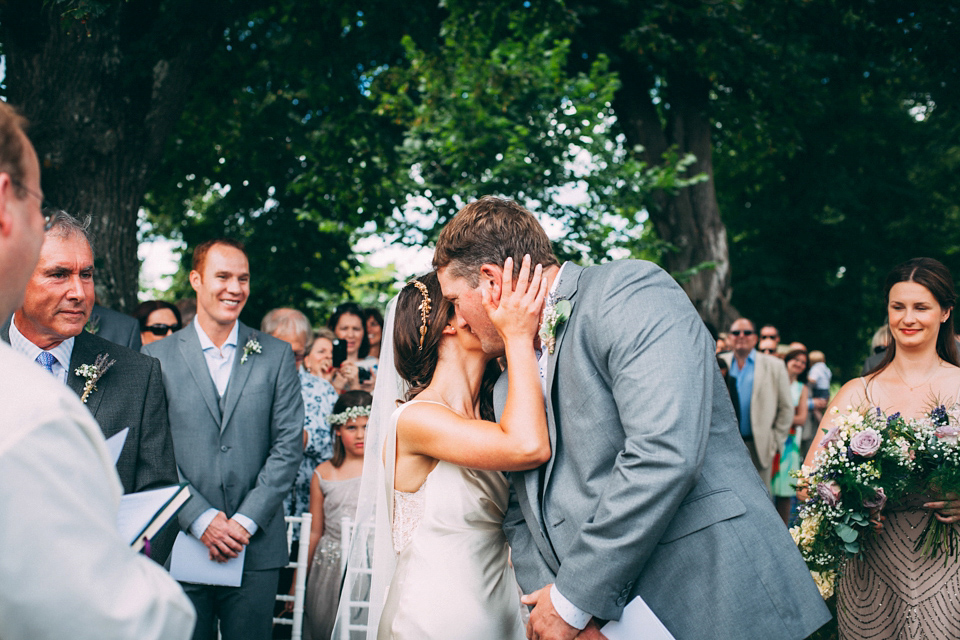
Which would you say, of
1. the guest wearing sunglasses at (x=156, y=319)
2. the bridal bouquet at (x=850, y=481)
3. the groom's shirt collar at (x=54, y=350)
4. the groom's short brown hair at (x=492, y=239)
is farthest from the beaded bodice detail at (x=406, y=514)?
the guest wearing sunglasses at (x=156, y=319)

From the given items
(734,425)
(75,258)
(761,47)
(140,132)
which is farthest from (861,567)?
(761,47)

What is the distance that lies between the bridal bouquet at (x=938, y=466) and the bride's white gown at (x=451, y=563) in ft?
6.47

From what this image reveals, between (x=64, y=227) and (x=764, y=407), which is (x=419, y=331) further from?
(x=764, y=407)

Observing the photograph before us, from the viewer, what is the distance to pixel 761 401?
8.40 meters

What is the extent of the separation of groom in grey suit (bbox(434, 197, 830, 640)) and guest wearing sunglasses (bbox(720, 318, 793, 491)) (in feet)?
21.2

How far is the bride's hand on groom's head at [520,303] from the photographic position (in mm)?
2428

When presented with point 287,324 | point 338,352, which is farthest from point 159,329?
point 338,352

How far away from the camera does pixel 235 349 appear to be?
4344mm

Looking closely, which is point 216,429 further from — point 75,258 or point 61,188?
point 61,188

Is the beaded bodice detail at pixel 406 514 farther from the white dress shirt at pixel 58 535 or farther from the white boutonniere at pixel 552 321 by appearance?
the white dress shirt at pixel 58 535

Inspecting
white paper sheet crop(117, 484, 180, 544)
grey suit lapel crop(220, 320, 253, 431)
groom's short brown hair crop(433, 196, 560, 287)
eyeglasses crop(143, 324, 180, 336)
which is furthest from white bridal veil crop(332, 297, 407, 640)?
eyeglasses crop(143, 324, 180, 336)

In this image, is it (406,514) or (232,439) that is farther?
(232,439)

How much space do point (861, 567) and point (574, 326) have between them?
97.0 inches

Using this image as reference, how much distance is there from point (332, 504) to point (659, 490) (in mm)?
3601
